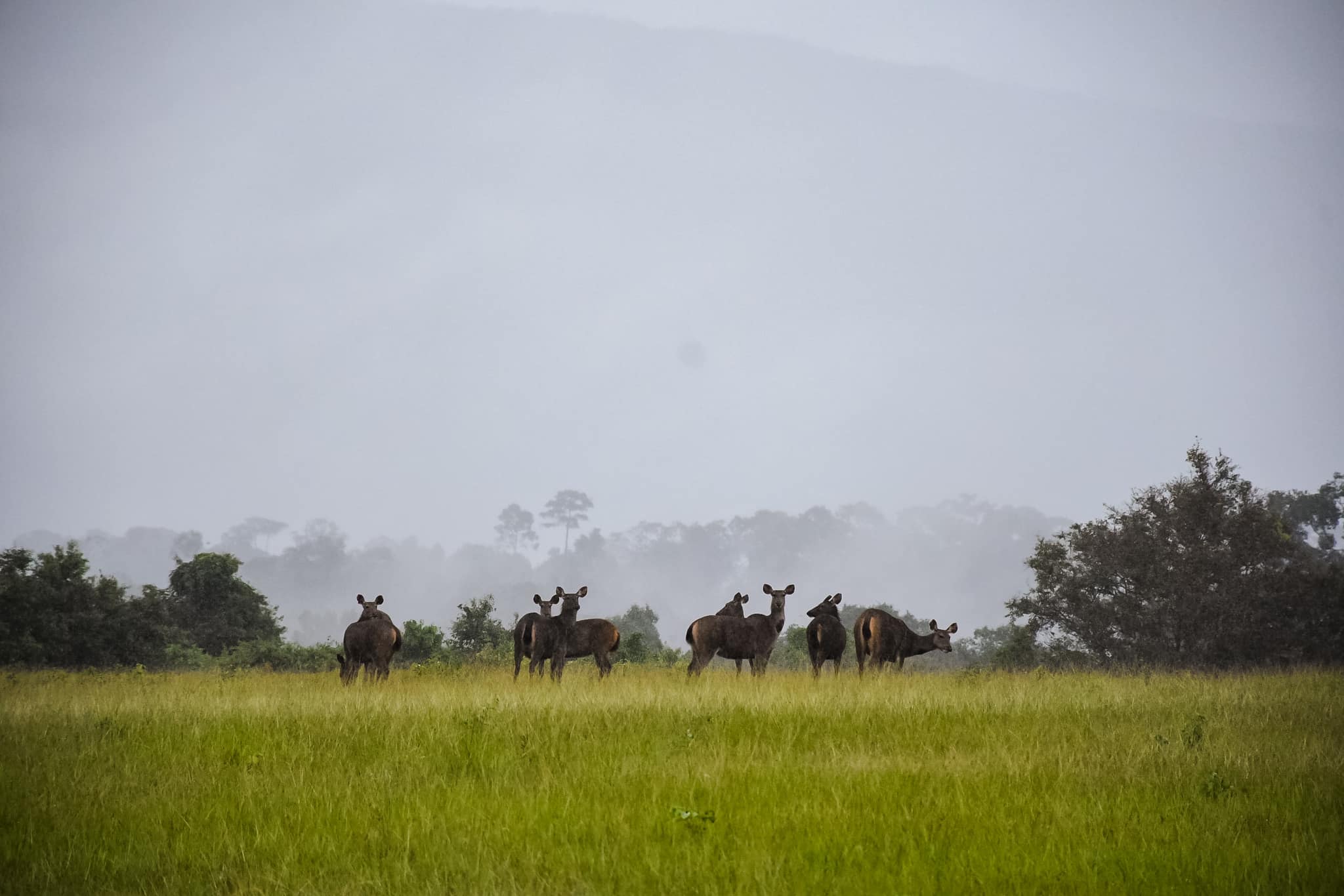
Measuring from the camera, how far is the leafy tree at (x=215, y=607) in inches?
1141

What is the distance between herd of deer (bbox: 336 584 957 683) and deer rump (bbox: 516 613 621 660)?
15 mm

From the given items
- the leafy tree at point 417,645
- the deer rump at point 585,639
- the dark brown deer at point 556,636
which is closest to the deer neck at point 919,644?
the deer rump at point 585,639

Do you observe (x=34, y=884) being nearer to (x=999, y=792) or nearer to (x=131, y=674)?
(x=999, y=792)

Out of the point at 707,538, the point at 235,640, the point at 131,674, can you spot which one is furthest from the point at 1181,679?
the point at 707,538

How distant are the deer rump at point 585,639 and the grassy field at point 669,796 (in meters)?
6.63

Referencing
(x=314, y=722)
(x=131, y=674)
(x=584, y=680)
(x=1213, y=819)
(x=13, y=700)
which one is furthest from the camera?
(x=131, y=674)

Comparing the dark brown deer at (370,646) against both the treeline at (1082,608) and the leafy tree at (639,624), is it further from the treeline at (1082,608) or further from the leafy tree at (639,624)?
the leafy tree at (639,624)

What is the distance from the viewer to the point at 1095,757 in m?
8.11

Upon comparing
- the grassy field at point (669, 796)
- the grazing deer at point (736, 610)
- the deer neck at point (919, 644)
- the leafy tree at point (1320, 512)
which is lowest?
the grassy field at point (669, 796)

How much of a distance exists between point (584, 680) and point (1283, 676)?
14945 mm

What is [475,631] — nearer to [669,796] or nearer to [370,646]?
[370,646]

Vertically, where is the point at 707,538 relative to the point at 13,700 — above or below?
above

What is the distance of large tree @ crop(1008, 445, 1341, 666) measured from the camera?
23859 mm

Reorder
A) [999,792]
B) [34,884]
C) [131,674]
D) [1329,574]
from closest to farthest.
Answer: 1. [34,884]
2. [999,792]
3. [131,674]
4. [1329,574]
